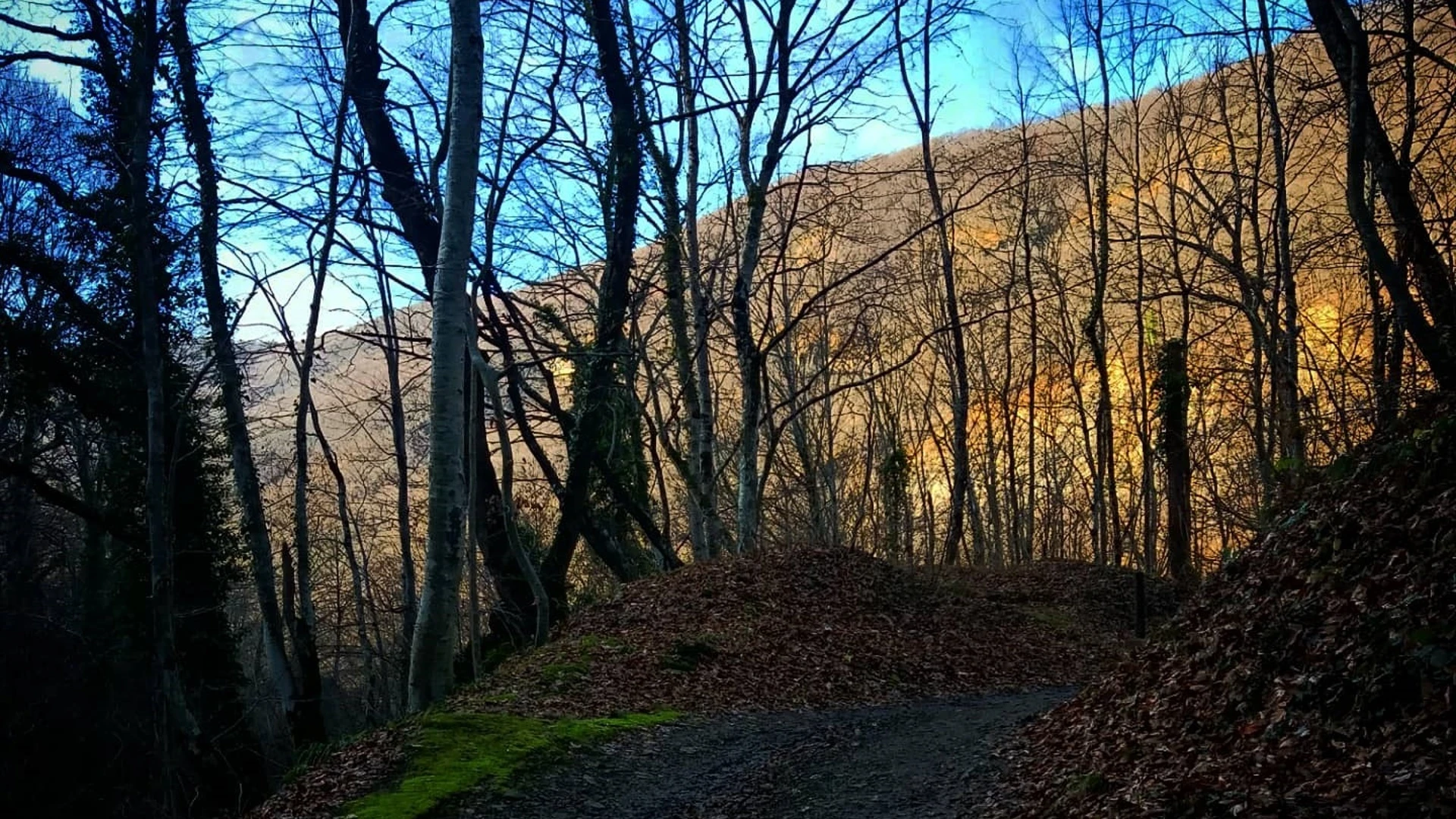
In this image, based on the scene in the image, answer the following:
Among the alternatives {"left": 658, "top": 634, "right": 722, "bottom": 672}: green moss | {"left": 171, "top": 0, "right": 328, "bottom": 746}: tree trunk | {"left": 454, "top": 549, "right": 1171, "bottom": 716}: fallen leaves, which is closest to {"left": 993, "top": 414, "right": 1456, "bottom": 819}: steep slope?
{"left": 454, "top": 549, "right": 1171, "bottom": 716}: fallen leaves

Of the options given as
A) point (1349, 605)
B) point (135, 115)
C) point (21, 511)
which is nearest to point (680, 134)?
point (135, 115)

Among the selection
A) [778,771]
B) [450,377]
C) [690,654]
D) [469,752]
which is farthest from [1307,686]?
[690,654]

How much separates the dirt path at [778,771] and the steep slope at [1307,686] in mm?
674

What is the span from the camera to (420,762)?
7000mm

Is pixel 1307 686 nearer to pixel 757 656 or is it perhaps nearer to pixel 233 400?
pixel 757 656

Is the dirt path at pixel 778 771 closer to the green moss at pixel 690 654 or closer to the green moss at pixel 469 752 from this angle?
the green moss at pixel 469 752

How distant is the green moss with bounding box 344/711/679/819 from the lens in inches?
249

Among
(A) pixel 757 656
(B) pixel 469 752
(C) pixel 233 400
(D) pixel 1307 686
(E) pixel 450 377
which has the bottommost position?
(A) pixel 757 656

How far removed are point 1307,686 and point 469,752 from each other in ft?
18.2

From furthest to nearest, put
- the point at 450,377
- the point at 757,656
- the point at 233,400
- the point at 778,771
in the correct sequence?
the point at 233,400
the point at 757,656
the point at 450,377
the point at 778,771

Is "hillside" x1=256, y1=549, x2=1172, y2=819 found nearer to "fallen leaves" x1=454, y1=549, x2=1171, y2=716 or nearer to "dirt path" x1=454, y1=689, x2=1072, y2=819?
"fallen leaves" x1=454, y1=549, x2=1171, y2=716

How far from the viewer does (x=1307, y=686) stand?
4.95 meters

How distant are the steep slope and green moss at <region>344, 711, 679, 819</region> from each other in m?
3.47

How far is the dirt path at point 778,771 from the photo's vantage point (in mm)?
6492
